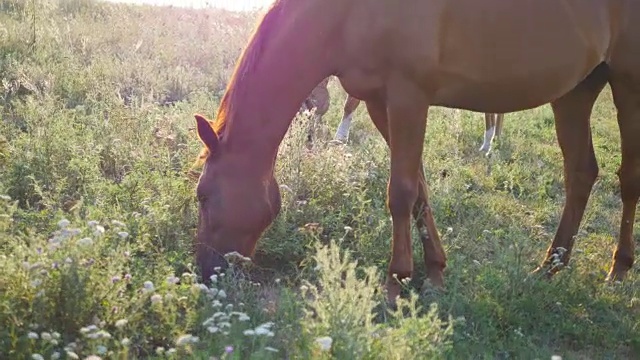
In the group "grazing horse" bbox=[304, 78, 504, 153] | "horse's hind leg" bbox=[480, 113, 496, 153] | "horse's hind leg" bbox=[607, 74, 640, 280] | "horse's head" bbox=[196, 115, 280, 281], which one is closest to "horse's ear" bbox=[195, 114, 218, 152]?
"horse's head" bbox=[196, 115, 280, 281]

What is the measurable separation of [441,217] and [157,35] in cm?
677

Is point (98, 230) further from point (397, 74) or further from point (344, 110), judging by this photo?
point (344, 110)

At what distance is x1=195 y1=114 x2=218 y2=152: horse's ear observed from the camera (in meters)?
3.35

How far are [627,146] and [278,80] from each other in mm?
2384

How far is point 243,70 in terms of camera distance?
3.55m

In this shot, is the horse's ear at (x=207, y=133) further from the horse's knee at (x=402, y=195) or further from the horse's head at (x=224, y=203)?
the horse's knee at (x=402, y=195)

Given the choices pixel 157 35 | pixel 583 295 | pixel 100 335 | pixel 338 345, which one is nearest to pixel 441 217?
pixel 583 295

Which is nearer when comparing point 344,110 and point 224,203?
point 224,203

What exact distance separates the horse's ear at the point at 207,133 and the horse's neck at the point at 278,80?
0.08 metres

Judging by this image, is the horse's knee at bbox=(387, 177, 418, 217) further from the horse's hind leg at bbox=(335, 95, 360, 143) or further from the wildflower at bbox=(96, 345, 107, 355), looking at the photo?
the horse's hind leg at bbox=(335, 95, 360, 143)

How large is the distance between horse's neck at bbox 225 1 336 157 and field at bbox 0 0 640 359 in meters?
0.61

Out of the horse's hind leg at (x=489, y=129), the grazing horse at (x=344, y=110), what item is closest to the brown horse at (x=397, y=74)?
the grazing horse at (x=344, y=110)

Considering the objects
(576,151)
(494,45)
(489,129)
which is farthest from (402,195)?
(489,129)

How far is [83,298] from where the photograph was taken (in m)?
2.64
